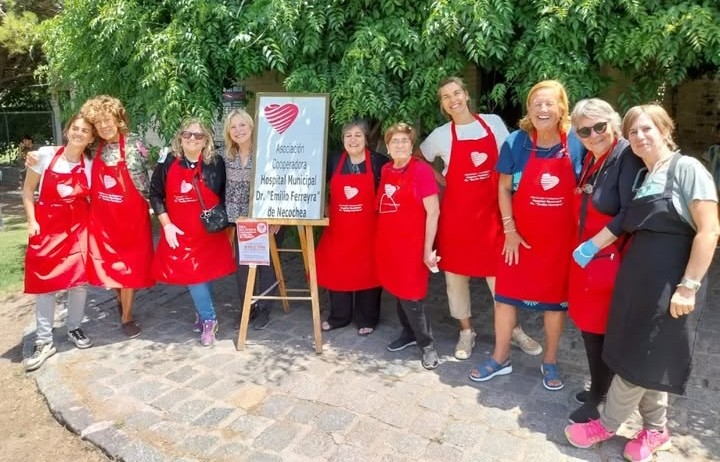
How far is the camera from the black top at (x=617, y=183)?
8.95ft

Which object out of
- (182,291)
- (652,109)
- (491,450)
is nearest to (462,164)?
(652,109)

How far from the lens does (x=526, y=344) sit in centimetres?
409

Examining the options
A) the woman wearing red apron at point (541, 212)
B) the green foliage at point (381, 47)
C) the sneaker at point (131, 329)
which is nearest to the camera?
the woman wearing red apron at point (541, 212)

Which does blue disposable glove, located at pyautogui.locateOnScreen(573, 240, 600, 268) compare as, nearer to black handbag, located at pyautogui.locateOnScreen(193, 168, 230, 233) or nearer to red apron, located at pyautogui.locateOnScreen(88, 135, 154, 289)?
black handbag, located at pyautogui.locateOnScreen(193, 168, 230, 233)

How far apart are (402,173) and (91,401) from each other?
2.50 m

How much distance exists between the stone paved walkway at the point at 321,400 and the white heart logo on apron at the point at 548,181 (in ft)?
4.22

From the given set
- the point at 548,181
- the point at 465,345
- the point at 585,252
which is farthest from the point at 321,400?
the point at 548,181

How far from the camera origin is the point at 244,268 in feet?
15.1

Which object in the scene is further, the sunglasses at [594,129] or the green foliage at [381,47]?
the green foliage at [381,47]

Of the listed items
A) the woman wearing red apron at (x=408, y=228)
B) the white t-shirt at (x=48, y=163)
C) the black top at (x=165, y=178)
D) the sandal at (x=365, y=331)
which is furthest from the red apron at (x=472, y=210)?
the white t-shirt at (x=48, y=163)

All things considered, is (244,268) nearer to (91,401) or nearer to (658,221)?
(91,401)

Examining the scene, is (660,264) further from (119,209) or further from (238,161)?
(119,209)

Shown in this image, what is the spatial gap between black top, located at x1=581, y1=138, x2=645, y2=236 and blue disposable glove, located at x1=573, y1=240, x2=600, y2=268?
0.42 ft

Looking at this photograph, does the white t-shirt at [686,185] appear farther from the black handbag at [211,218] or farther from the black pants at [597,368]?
the black handbag at [211,218]
